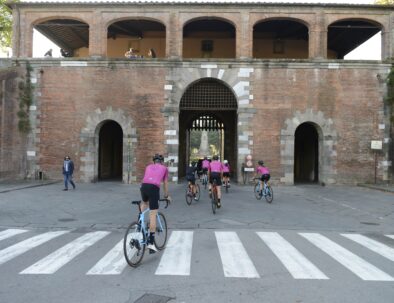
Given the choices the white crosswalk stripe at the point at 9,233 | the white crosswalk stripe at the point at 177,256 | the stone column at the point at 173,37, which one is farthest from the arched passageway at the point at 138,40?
the white crosswalk stripe at the point at 177,256

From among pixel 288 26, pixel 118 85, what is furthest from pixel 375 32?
pixel 118 85

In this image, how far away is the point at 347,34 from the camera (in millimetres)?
24344

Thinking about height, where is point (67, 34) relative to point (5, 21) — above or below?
below

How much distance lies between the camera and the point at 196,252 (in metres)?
6.68

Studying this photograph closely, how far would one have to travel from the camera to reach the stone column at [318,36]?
2075 centimetres

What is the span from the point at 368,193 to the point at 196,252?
13.5 meters

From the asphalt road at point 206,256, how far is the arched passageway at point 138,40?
51.1ft

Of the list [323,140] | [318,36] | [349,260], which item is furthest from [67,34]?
[349,260]

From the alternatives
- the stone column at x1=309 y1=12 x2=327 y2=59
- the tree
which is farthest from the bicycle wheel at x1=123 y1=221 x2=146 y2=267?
the tree

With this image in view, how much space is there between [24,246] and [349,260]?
5.97 m

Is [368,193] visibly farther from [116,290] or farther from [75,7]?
[75,7]

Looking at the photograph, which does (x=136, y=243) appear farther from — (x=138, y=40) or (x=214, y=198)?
(x=138, y=40)

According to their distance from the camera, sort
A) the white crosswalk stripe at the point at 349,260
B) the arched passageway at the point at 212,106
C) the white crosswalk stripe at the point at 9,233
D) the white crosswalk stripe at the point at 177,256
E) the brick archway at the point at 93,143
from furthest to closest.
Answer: the arched passageway at the point at 212,106, the brick archway at the point at 93,143, the white crosswalk stripe at the point at 9,233, the white crosswalk stripe at the point at 177,256, the white crosswalk stripe at the point at 349,260

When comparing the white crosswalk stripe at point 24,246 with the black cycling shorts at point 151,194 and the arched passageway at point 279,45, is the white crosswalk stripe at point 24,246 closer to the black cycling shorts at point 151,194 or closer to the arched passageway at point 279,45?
the black cycling shorts at point 151,194
